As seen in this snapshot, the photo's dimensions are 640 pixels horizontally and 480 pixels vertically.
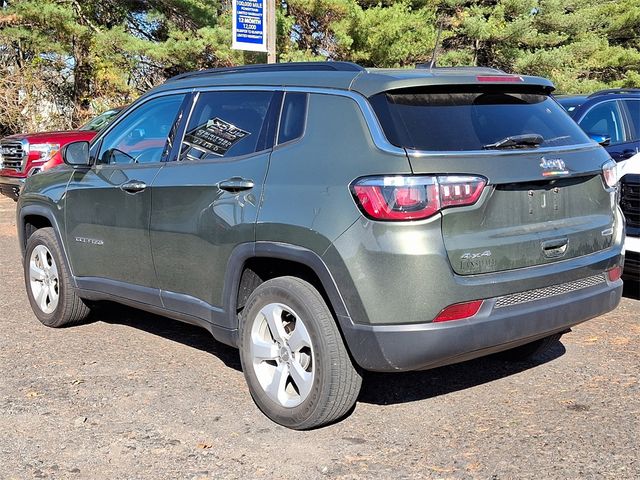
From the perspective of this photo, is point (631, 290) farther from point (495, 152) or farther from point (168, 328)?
point (168, 328)

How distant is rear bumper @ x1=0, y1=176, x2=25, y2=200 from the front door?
638cm

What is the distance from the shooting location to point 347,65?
3.91m

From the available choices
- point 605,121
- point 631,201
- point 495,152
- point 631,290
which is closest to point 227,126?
point 495,152

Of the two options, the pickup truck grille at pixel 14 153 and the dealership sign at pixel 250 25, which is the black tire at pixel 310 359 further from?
the pickup truck grille at pixel 14 153

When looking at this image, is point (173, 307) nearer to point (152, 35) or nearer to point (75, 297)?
point (75, 297)

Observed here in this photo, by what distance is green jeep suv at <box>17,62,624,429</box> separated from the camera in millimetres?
3277

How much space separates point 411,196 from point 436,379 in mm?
1667

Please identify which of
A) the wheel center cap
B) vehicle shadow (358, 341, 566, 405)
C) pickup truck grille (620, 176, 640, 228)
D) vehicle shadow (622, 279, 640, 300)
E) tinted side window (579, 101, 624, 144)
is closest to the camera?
the wheel center cap

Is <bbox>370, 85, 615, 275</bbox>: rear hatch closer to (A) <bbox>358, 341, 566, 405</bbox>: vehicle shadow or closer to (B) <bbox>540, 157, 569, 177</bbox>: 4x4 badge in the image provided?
(B) <bbox>540, 157, 569, 177</bbox>: 4x4 badge

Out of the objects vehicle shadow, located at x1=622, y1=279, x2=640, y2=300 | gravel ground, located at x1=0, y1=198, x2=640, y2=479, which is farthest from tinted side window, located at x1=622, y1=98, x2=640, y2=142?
gravel ground, located at x1=0, y1=198, x2=640, y2=479

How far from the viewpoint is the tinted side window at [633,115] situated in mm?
7008

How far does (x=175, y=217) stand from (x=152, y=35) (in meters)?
17.4

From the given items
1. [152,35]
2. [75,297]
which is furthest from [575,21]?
[75,297]

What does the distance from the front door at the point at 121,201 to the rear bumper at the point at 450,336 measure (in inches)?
68.8
